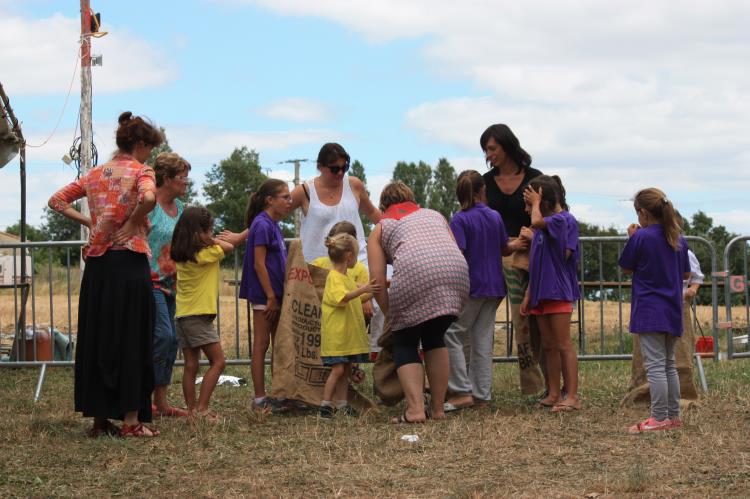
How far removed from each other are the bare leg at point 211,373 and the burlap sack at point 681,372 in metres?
2.83

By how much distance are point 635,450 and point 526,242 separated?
221cm

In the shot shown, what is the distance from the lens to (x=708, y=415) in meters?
6.94

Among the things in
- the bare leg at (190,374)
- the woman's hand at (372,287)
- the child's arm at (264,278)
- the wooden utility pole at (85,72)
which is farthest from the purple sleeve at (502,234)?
the wooden utility pole at (85,72)

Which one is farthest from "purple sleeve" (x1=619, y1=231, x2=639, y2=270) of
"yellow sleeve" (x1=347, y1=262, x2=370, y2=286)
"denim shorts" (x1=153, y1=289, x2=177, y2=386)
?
"denim shorts" (x1=153, y1=289, x2=177, y2=386)

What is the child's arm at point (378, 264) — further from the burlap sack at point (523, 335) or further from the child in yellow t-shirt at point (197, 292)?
the burlap sack at point (523, 335)

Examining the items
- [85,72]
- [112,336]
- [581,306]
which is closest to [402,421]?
[112,336]

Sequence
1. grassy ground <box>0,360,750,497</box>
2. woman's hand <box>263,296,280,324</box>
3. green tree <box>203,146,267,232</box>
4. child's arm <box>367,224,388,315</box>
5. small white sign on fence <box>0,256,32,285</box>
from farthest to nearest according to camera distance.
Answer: green tree <box>203,146,267,232</box> < small white sign on fence <box>0,256,32,285</box> < woman's hand <box>263,296,280,324</box> < child's arm <box>367,224,388,315</box> < grassy ground <box>0,360,750,497</box>

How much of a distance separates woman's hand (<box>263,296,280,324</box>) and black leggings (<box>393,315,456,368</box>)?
92cm

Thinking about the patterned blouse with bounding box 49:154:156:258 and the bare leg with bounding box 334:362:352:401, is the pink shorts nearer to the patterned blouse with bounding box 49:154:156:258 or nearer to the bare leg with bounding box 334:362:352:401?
the bare leg with bounding box 334:362:352:401

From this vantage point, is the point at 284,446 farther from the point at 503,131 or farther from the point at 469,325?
the point at 503,131

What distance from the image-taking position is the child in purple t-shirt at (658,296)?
639 cm

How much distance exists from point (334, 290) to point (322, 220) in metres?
0.67

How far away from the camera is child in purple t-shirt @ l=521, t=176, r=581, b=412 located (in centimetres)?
A: 725

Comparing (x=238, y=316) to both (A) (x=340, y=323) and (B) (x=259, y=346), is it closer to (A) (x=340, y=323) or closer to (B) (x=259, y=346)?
(B) (x=259, y=346)
